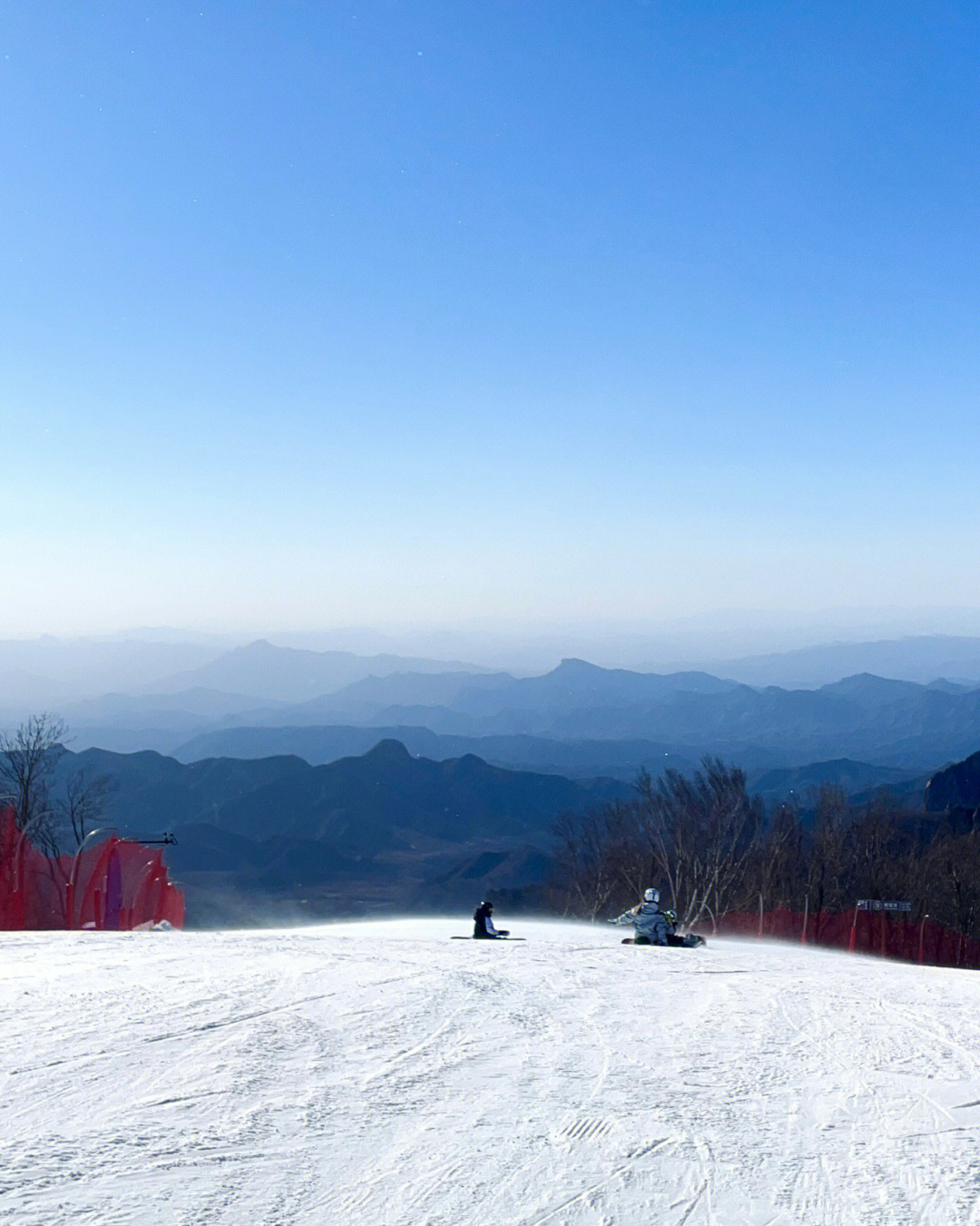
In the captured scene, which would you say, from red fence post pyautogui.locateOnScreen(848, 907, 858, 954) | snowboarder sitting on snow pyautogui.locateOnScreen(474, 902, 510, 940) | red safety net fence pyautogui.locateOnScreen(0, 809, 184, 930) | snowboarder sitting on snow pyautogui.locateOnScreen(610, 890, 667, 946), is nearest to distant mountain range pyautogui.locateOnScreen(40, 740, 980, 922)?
red fence post pyautogui.locateOnScreen(848, 907, 858, 954)

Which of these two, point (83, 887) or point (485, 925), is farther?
point (83, 887)

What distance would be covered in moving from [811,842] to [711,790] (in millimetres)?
17734

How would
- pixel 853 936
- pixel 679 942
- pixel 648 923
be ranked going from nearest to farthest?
1. pixel 648 923
2. pixel 679 942
3. pixel 853 936

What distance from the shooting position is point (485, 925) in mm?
17797

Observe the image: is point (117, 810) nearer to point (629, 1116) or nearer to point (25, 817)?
point (25, 817)

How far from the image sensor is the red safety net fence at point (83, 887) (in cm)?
2111

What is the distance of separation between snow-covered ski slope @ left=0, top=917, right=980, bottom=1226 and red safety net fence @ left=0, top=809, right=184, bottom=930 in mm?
11641

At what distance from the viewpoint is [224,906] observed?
4281 inches

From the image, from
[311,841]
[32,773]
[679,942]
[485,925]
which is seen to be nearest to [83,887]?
[485,925]

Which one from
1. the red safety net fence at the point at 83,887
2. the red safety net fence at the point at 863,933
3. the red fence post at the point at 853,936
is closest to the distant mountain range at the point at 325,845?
the red safety net fence at the point at 863,933

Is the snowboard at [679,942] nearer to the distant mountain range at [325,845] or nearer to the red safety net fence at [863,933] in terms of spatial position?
the red safety net fence at [863,933]

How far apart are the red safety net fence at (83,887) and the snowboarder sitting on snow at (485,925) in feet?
28.6

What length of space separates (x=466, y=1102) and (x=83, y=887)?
2182 cm

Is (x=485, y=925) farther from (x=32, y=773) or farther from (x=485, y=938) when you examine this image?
(x=32, y=773)
